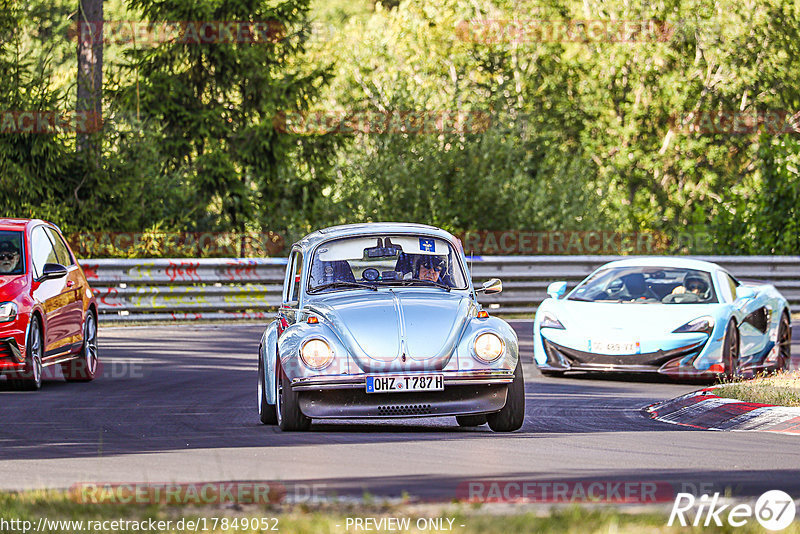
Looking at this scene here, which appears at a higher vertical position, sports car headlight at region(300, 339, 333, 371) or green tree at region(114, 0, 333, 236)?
green tree at region(114, 0, 333, 236)

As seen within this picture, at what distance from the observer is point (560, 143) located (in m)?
45.8

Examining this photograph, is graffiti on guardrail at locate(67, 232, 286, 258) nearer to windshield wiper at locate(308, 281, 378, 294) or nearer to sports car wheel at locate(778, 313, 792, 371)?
sports car wheel at locate(778, 313, 792, 371)

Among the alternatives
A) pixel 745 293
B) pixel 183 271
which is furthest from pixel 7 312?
pixel 183 271

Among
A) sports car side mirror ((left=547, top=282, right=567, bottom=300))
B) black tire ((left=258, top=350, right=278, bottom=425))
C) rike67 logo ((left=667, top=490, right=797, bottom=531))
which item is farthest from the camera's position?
sports car side mirror ((left=547, top=282, right=567, bottom=300))

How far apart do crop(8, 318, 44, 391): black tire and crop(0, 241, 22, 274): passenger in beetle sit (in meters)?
0.72

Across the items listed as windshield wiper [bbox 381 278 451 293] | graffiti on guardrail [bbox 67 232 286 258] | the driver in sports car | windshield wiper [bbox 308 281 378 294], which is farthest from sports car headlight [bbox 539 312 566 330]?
graffiti on guardrail [bbox 67 232 286 258]

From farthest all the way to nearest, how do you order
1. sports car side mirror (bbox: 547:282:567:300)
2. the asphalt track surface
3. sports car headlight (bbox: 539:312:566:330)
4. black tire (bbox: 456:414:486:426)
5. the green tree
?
1. the green tree
2. sports car side mirror (bbox: 547:282:567:300)
3. sports car headlight (bbox: 539:312:566:330)
4. black tire (bbox: 456:414:486:426)
5. the asphalt track surface

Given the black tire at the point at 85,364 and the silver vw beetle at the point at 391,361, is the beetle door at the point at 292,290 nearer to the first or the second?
the silver vw beetle at the point at 391,361

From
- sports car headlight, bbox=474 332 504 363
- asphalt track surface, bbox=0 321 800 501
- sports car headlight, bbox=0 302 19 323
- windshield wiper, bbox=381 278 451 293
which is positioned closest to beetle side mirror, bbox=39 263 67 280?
sports car headlight, bbox=0 302 19 323

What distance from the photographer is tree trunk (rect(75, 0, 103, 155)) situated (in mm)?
27734

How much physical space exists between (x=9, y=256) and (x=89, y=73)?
1421cm

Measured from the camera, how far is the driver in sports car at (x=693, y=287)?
16.6 meters

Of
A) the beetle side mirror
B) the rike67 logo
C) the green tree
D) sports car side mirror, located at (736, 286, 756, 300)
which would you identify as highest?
the green tree

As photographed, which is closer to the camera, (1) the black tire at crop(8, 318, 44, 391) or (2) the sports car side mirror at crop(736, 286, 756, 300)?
(1) the black tire at crop(8, 318, 44, 391)
